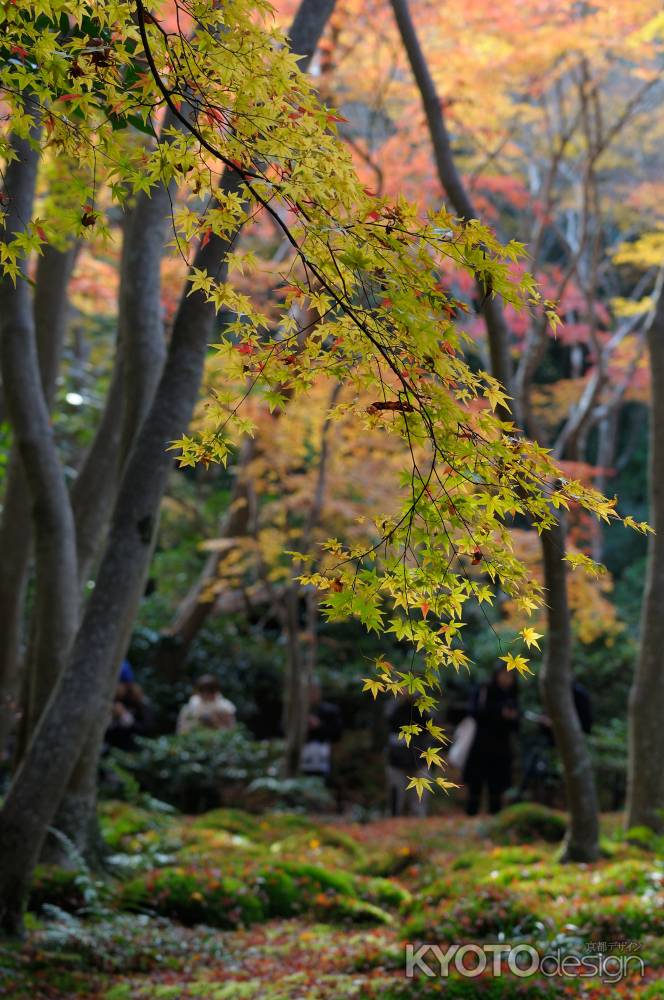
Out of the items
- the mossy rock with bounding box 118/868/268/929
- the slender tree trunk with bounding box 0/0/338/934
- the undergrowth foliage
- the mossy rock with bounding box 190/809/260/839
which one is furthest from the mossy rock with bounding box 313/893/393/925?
the undergrowth foliage

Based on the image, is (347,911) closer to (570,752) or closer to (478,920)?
(478,920)

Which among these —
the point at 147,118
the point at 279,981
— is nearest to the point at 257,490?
the point at 279,981

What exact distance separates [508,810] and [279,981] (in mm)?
5164

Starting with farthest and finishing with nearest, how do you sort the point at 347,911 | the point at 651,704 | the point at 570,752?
the point at 651,704, the point at 570,752, the point at 347,911

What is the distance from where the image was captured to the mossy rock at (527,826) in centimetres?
907

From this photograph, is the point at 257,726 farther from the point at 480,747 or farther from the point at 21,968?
the point at 21,968

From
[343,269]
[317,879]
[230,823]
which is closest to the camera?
[343,269]

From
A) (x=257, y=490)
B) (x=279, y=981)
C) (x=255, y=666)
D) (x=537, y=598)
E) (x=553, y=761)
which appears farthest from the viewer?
(x=255, y=666)

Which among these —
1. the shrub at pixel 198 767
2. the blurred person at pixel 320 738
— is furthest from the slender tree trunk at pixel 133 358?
the blurred person at pixel 320 738

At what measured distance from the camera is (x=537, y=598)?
256cm

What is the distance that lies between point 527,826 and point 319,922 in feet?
11.3

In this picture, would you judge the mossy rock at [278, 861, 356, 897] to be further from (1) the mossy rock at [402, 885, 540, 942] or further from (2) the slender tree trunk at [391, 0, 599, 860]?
(2) the slender tree trunk at [391, 0, 599, 860]

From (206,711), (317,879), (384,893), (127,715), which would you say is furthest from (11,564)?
(206,711)

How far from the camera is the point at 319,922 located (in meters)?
6.34
